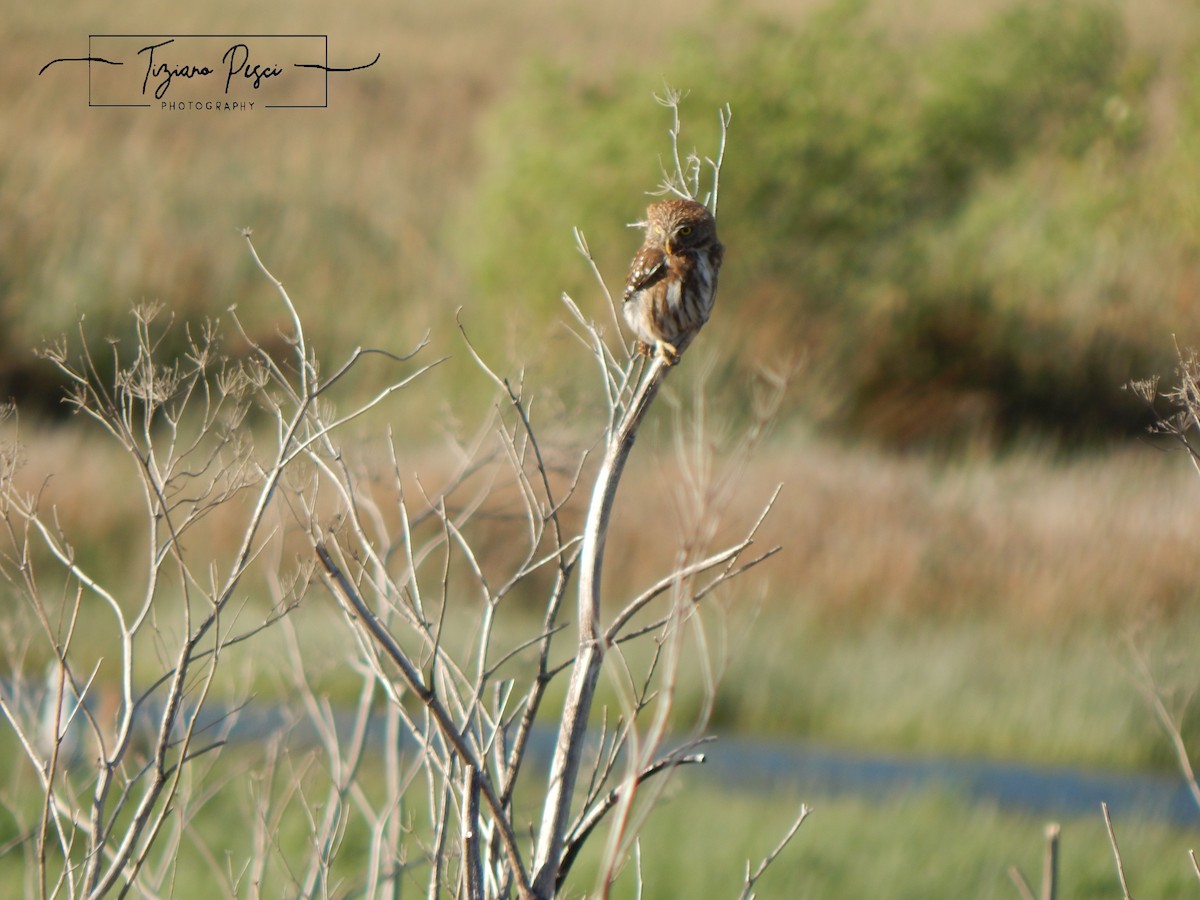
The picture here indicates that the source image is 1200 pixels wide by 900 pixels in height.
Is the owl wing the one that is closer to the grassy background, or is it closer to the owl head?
the owl head

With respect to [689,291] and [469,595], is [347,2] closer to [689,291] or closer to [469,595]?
[469,595]

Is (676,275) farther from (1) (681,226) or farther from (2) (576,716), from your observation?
(2) (576,716)

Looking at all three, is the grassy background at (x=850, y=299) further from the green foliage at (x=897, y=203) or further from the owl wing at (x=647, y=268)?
the owl wing at (x=647, y=268)

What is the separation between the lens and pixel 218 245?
16.4m

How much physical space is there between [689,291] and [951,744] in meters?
6.60

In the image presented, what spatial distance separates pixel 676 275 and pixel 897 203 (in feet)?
42.4

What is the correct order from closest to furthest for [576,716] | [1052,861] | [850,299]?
[1052,861] → [576,716] → [850,299]

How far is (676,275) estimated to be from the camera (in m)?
1.94

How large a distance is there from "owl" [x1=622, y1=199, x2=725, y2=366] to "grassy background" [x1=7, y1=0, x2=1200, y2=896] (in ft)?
12.8

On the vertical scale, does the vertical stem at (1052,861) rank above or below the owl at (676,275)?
below

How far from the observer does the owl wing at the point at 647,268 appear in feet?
6.45

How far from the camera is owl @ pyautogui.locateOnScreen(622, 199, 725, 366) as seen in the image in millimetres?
1921

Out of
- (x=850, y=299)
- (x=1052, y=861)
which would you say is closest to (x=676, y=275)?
(x=1052, y=861)

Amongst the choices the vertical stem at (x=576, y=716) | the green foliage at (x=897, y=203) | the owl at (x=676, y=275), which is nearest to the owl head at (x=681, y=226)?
the owl at (x=676, y=275)
